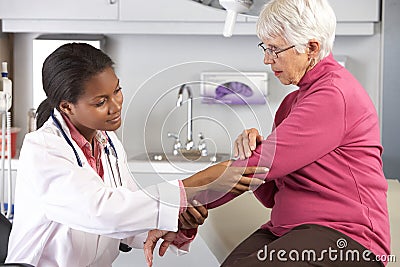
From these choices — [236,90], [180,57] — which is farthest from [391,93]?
[236,90]

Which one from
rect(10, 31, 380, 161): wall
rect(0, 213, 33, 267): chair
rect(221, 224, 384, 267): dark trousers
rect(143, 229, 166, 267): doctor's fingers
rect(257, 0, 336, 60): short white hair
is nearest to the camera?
rect(221, 224, 384, 267): dark trousers

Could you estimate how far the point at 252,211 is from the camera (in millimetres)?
2236

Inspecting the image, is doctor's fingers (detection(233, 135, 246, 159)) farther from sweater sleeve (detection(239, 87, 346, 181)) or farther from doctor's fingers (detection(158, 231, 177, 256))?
doctor's fingers (detection(158, 231, 177, 256))

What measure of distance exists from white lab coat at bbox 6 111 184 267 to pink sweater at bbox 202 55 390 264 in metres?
0.22

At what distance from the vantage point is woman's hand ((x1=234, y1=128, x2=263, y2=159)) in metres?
1.68

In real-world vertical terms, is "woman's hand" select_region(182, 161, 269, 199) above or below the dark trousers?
above

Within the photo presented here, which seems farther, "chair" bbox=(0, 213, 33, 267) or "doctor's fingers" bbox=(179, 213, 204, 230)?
"chair" bbox=(0, 213, 33, 267)

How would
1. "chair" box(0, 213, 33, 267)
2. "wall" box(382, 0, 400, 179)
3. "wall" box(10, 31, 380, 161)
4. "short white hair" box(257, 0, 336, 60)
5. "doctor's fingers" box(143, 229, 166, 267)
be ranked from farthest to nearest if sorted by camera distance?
"wall" box(10, 31, 380, 161) < "wall" box(382, 0, 400, 179) < "chair" box(0, 213, 33, 267) < "doctor's fingers" box(143, 229, 166, 267) < "short white hair" box(257, 0, 336, 60)

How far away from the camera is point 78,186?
1.68 meters

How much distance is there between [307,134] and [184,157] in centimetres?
28

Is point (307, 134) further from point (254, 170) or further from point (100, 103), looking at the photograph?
point (100, 103)

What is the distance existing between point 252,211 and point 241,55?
1.62 metres

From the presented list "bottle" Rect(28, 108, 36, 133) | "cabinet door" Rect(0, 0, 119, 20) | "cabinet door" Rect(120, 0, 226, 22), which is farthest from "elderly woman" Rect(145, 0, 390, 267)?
"bottle" Rect(28, 108, 36, 133)

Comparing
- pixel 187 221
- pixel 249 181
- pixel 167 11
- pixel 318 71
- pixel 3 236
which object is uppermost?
pixel 167 11
